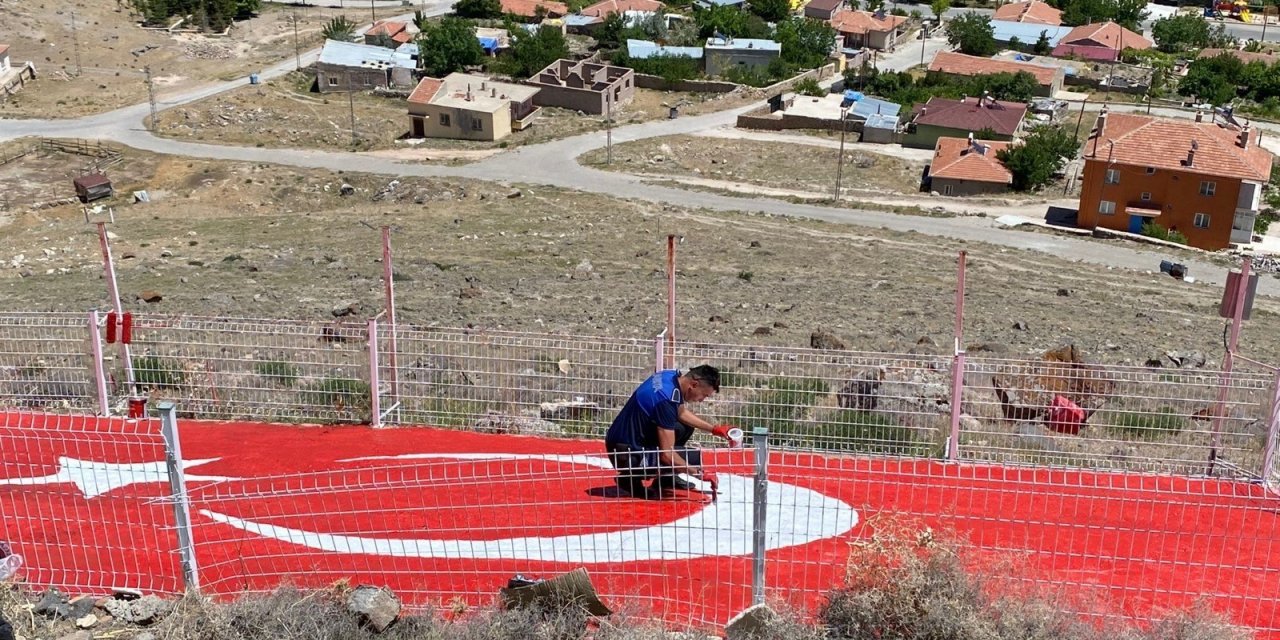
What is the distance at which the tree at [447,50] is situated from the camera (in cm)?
6469

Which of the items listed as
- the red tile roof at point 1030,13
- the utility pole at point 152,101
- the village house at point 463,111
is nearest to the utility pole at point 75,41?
the utility pole at point 152,101

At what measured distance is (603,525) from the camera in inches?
346

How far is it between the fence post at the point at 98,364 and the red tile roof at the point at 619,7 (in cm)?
6937

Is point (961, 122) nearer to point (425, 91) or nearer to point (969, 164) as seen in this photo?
point (969, 164)

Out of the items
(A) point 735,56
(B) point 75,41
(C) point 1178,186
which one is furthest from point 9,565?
(B) point 75,41

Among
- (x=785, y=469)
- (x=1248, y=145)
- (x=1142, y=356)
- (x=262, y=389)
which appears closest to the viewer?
(x=785, y=469)

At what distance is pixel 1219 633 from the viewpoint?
21.9 feet

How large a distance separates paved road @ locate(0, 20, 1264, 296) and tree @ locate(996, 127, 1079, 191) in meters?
3.75

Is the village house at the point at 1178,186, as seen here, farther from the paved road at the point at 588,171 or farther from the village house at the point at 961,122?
the village house at the point at 961,122

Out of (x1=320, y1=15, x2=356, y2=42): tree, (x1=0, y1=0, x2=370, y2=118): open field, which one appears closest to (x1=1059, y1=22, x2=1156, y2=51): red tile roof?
(x1=320, y1=15, x2=356, y2=42): tree

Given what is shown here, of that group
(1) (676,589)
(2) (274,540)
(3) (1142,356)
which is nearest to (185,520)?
(2) (274,540)

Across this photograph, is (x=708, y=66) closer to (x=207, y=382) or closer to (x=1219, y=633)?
(x=207, y=382)

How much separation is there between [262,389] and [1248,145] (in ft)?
150

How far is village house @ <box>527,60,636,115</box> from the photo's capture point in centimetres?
5872
